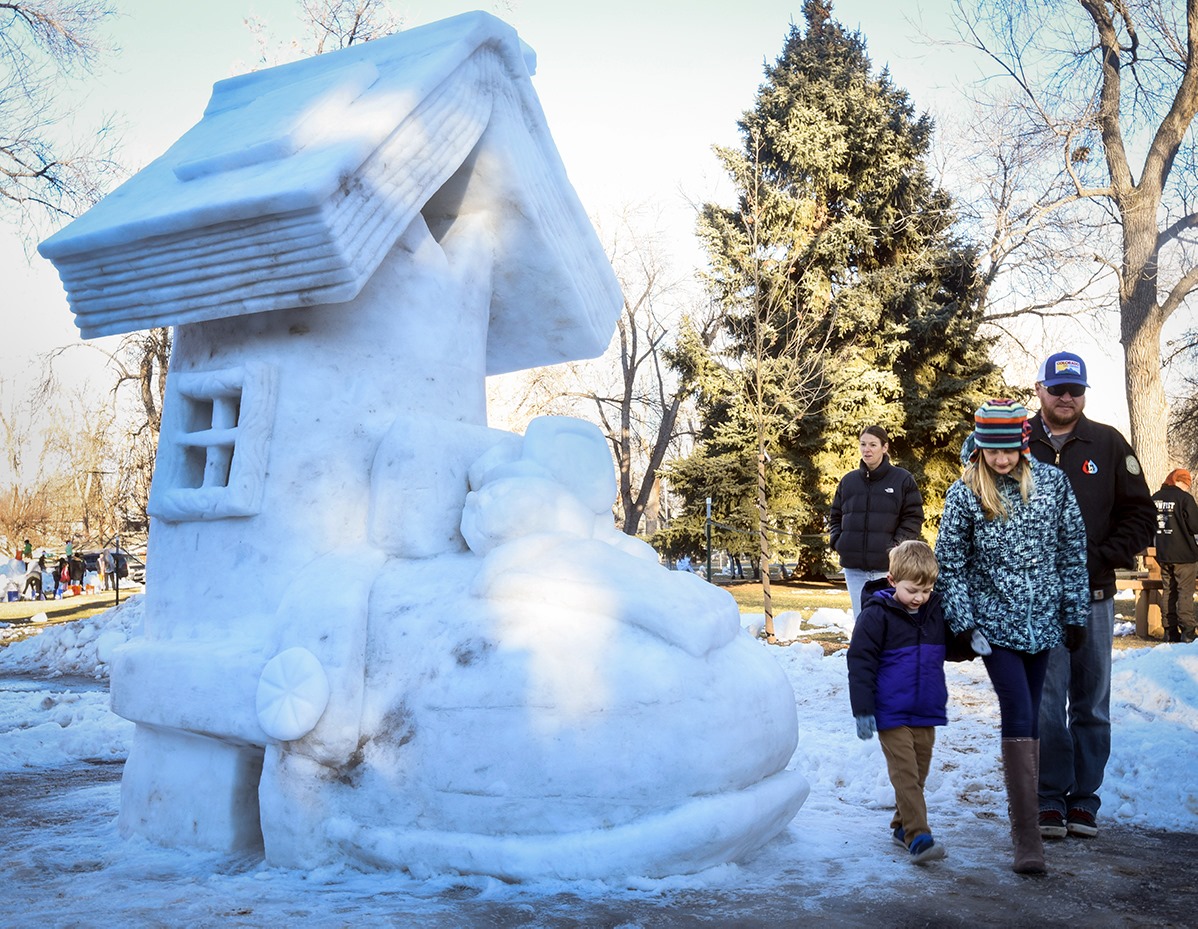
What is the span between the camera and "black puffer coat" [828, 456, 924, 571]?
24.2 ft

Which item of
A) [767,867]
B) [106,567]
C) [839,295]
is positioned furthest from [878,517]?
[106,567]

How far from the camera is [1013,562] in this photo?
400 centimetres

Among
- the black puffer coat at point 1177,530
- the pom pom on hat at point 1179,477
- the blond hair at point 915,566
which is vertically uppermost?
the pom pom on hat at point 1179,477

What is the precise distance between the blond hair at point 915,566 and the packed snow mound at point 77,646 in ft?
30.7

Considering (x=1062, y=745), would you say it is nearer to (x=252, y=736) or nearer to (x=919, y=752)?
(x=919, y=752)

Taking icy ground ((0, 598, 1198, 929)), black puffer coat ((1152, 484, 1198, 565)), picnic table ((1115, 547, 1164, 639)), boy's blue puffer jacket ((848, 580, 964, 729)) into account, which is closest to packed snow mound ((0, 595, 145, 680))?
icy ground ((0, 598, 1198, 929))

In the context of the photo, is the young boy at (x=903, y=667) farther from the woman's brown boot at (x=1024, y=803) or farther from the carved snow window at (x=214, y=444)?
the carved snow window at (x=214, y=444)

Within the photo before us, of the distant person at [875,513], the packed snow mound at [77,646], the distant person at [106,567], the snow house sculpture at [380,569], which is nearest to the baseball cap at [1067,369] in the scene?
the snow house sculpture at [380,569]

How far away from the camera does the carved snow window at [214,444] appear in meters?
4.04

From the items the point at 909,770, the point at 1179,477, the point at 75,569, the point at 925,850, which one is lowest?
the point at 925,850

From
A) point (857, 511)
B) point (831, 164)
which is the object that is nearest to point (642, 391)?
point (831, 164)

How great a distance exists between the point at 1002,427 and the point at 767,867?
1.87 metres

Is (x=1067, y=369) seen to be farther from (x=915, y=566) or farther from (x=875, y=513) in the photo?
(x=875, y=513)

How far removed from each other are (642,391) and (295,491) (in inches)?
950
